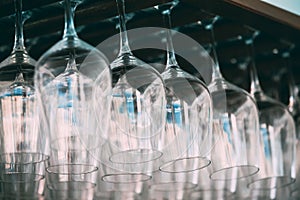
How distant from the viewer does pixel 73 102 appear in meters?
0.72

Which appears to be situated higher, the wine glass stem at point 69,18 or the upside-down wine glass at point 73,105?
the wine glass stem at point 69,18

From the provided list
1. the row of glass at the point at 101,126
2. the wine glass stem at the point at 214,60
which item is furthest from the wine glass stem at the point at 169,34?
the wine glass stem at the point at 214,60

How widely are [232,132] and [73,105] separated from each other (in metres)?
0.32

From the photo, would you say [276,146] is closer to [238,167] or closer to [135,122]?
[238,167]

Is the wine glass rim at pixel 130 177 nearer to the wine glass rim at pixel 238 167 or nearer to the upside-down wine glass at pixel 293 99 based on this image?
the wine glass rim at pixel 238 167

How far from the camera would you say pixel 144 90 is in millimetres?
798

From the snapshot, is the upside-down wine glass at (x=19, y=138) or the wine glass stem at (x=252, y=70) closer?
the upside-down wine glass at (x=19, y=138)

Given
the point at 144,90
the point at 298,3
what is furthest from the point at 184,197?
the point at 298,3

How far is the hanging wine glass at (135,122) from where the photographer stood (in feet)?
2.58

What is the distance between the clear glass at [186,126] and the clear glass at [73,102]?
11 centimetres

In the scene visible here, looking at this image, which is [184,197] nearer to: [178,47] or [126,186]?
[126,186]

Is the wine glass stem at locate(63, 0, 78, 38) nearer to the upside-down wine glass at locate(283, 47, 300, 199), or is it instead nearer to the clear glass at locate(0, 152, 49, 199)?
the clear glass at locate(0, 152, 49, 199)

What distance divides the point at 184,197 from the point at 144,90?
203mm

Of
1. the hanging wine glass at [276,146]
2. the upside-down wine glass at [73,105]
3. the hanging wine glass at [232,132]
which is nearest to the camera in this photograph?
the upside-down wine glass at [73,105]
